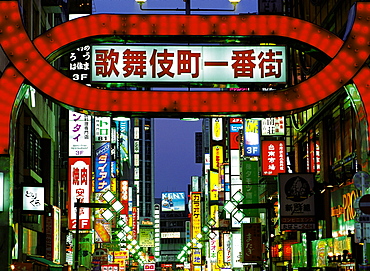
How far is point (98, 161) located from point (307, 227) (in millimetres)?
28732

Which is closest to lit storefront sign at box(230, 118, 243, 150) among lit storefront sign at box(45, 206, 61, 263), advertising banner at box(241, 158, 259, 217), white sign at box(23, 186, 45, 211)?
advertising banner at box(241, 158, 259, 217)

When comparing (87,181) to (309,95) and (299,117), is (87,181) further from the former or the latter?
(309,95)

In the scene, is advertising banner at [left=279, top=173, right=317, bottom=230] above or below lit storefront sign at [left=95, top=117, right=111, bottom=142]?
below

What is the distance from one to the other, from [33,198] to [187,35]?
19319 mm

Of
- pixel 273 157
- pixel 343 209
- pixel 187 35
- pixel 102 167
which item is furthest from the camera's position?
pixel 102 167

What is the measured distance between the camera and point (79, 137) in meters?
45.9

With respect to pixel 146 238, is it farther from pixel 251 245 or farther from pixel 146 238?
pixel 251 245

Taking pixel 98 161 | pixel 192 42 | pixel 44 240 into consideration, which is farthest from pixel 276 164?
pixel 192 42

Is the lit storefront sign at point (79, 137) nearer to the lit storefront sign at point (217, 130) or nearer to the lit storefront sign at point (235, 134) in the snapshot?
the lit storefront sign at point (235, 134)

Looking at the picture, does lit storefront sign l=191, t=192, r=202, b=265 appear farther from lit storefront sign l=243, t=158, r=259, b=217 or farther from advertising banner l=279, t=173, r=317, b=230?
advertising banner l=279, t=173, r=317, b=230

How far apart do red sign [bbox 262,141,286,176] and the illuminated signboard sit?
2553cm

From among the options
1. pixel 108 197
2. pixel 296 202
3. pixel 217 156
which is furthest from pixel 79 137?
pixel 217 156

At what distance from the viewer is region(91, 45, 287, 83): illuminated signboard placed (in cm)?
1736

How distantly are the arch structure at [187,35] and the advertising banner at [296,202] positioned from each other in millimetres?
14729
